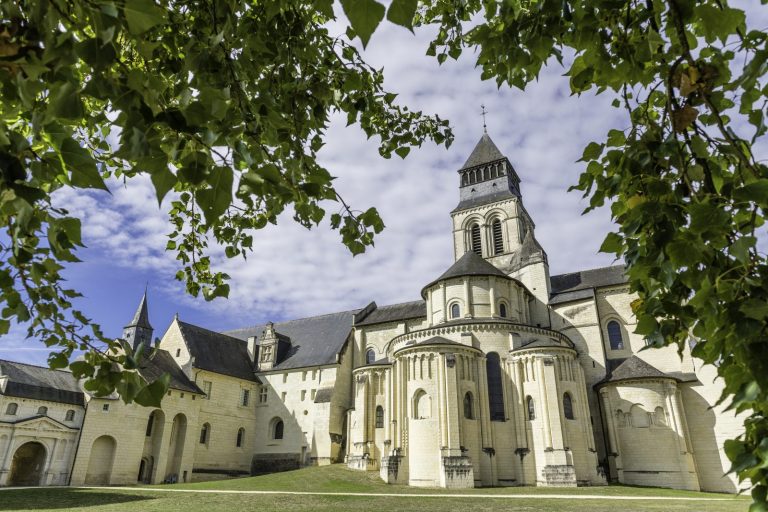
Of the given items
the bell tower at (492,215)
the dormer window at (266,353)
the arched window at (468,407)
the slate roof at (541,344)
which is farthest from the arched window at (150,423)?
the bell tower at (492,215)

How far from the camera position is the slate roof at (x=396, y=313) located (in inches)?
1508

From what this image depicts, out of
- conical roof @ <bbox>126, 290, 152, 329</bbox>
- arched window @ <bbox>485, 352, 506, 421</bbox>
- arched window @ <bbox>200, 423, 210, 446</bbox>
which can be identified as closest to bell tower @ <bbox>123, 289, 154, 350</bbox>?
conical roof @ <bbox>126, 290, 152, 329</bbox>

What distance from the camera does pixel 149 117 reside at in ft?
5.68

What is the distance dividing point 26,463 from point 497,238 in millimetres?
37828

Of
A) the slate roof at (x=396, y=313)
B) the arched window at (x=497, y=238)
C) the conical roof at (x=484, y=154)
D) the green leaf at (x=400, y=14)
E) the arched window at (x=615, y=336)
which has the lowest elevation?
the green leaf at (x=400, y=14)

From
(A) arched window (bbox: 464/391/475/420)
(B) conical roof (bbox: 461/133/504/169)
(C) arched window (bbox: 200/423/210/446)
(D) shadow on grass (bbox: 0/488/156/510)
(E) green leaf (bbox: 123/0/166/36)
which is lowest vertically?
(D) shadow on grass (bbox: 0/488/156/510)

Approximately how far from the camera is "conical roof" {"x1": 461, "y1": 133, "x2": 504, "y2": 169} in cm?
4791

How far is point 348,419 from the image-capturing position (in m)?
34.4

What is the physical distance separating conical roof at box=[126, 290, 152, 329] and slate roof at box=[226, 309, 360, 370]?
31.9 feet

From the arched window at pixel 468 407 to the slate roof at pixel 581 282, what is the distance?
Result: 11.4 m

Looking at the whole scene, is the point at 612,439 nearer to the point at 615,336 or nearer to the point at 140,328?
the point at 615,336

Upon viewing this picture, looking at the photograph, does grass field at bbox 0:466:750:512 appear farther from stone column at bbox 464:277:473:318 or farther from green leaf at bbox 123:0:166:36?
green leaf at bbox 123:0:166:36

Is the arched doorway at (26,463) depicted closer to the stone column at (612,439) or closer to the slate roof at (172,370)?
the slate roof at (172,370)

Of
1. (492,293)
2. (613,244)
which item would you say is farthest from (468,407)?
(613,244)
